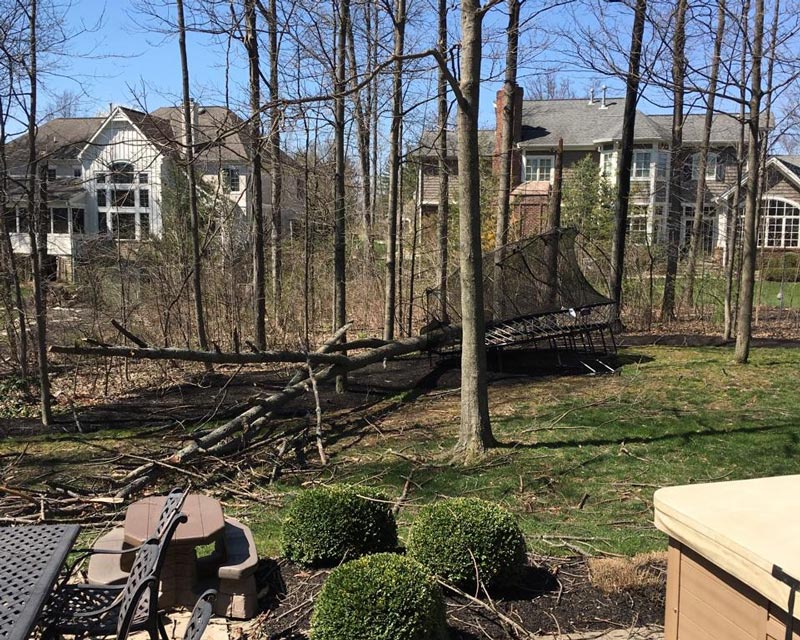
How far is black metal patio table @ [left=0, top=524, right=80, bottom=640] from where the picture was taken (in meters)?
2.36

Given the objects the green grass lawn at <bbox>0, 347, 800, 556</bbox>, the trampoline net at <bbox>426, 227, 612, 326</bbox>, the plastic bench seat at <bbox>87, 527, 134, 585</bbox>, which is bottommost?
the green grass lawn at <bbox>0, 347, 800, 556</bbox>

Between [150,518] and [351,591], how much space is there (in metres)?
1.53

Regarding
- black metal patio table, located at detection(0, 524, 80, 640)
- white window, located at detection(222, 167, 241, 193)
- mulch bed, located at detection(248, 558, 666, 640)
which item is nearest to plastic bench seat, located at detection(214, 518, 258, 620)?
mulch bed, located at detection(248, 558, 666, 640)

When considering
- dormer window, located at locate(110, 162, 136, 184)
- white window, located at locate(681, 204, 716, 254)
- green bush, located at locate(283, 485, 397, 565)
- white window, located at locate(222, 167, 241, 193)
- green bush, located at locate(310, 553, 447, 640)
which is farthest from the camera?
white window, located at locate(681, 204, 716, 254)

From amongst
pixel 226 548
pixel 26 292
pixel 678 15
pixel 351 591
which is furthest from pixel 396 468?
pixel 26 292

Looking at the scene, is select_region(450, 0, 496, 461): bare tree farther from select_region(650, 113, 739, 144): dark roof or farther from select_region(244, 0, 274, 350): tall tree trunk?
select_region(650, 113, 739, 144): dark roof

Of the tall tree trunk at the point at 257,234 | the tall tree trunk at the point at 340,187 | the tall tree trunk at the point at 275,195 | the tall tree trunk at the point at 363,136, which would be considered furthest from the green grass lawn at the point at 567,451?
the tall tree trunk at the point at 363,136

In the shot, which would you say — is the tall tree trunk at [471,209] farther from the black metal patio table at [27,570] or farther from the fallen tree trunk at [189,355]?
the black metal patio table at [27,570]

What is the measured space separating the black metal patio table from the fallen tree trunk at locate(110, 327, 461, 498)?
117 inches

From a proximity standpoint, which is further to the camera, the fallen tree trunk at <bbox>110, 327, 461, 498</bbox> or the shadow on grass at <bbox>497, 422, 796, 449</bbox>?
the shadow on grass at <bbox>497, 422, 796, 449</bbox>

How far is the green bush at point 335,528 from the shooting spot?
447 cm

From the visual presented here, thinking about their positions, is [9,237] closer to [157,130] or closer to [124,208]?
[157,130]

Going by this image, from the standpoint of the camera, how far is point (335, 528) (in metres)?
4.48

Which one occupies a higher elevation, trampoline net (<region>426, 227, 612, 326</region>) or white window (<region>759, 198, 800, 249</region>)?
white window (<region>759, 198, 800, 249</region>)
